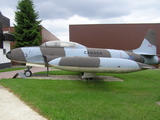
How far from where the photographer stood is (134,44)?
2295 cm

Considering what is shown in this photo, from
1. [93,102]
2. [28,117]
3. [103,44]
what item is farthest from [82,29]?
[28,117]

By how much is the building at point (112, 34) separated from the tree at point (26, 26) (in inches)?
219

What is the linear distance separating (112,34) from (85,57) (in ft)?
55.7

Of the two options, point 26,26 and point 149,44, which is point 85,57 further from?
point 26,26

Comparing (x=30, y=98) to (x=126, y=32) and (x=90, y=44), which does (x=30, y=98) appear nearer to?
(x=90, y=44)

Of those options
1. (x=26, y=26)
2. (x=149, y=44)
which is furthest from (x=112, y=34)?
(x=26, y=26)

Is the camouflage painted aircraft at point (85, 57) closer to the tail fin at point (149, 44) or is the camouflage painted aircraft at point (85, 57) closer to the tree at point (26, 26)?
the tail fin at point (149, 44)

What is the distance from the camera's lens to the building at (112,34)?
74.0 ft

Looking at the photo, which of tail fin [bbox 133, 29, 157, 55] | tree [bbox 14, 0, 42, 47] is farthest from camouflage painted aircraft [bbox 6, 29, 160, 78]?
tree [bbox 14, 0, 42, 47]

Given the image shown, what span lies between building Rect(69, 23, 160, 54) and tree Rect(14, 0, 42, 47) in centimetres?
555

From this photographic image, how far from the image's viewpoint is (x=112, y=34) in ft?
74.9

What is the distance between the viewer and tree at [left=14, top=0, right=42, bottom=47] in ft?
66.1

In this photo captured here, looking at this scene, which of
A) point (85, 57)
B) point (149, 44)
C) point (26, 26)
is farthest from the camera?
point (26, 26)

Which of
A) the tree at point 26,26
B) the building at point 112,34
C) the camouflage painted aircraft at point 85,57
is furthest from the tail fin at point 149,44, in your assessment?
the tree at point 26,26
